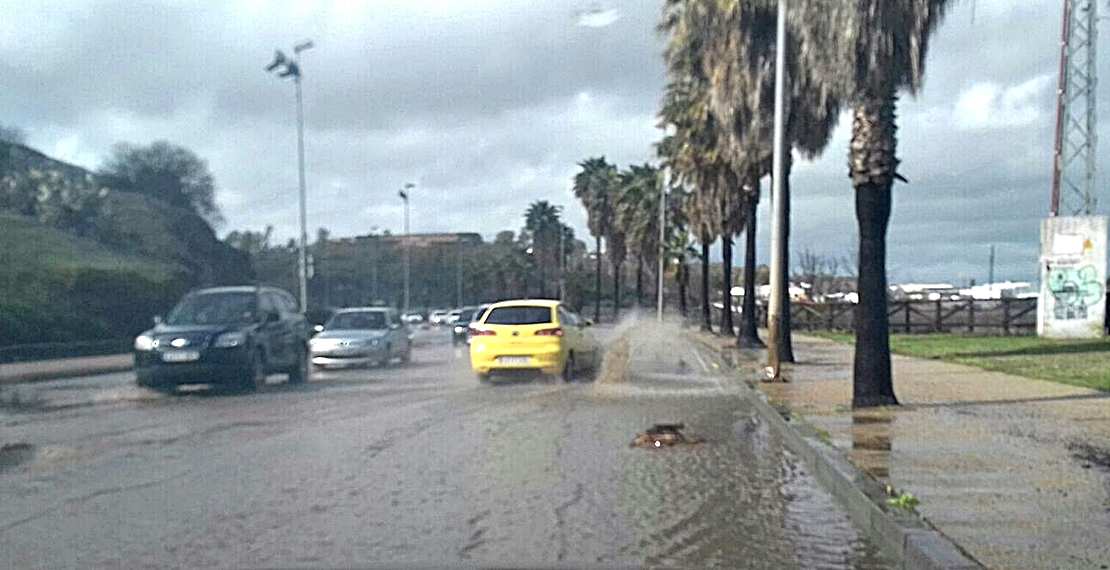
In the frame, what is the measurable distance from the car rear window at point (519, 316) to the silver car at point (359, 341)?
5.85 meters

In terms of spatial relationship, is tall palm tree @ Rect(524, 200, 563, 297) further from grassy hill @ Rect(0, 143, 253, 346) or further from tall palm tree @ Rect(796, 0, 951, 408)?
tall palm tree @ Rect(796, 0, 951, 408)

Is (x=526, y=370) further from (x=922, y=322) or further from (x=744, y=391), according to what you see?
(x=922, y=322)

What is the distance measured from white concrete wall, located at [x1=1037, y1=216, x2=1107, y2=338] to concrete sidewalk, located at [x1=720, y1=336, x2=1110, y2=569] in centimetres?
1610

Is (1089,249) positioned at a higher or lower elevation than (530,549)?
higher

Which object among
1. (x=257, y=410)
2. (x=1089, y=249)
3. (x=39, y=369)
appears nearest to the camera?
(x=257, y=410)

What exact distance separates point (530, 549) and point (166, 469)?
4.99 metres

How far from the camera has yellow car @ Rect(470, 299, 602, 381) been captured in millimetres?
21438

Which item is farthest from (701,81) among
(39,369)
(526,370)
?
(39,369)

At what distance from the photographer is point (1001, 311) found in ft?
140

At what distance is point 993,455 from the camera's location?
11.2m

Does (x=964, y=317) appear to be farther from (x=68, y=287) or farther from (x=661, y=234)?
(x=68, y=287)

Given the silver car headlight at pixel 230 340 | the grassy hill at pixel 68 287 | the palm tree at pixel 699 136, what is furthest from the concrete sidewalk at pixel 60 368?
the palm tree at pixel 699 136

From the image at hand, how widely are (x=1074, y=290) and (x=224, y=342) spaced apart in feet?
84.8

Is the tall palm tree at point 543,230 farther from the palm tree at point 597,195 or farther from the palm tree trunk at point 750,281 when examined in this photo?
the palm tree trunk at point 750,281
